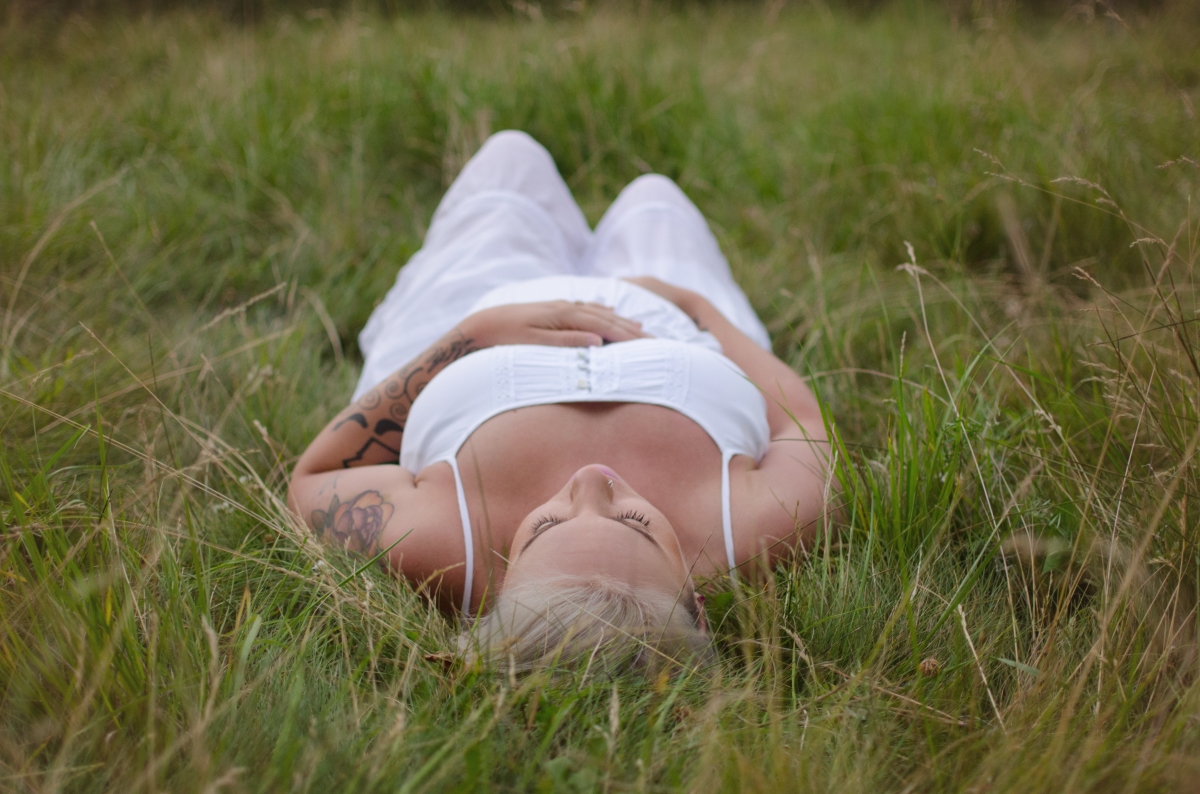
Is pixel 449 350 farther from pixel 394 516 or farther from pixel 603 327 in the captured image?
pixel 394 516

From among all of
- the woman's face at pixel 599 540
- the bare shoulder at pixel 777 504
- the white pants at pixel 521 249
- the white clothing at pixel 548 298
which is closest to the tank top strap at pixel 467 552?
the white clothing at pixel 548 298

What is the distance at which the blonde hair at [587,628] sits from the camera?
55.6 inches

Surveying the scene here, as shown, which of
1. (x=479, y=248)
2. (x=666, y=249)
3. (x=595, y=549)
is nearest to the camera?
(x=595, y=549)

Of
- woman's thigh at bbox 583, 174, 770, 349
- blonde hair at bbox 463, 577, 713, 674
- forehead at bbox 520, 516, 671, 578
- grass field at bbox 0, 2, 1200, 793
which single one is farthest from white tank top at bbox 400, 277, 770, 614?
woman's thigh at bbox 583, 174, 770, 349

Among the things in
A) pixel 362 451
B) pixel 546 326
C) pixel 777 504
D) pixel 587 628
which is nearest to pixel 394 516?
pixel 362 451

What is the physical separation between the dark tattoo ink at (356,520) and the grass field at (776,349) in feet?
0.29

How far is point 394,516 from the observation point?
1.83 meters

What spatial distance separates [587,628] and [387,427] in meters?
1.07

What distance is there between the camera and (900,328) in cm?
286

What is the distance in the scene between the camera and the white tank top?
1.99m

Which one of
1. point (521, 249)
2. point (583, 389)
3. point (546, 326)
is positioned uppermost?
point (521, 249)

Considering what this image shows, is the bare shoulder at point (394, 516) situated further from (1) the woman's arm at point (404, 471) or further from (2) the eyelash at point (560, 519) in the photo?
(2) the eyelash at point (560, 519)

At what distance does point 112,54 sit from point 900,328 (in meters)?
5.15

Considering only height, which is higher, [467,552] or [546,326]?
[546,326]
